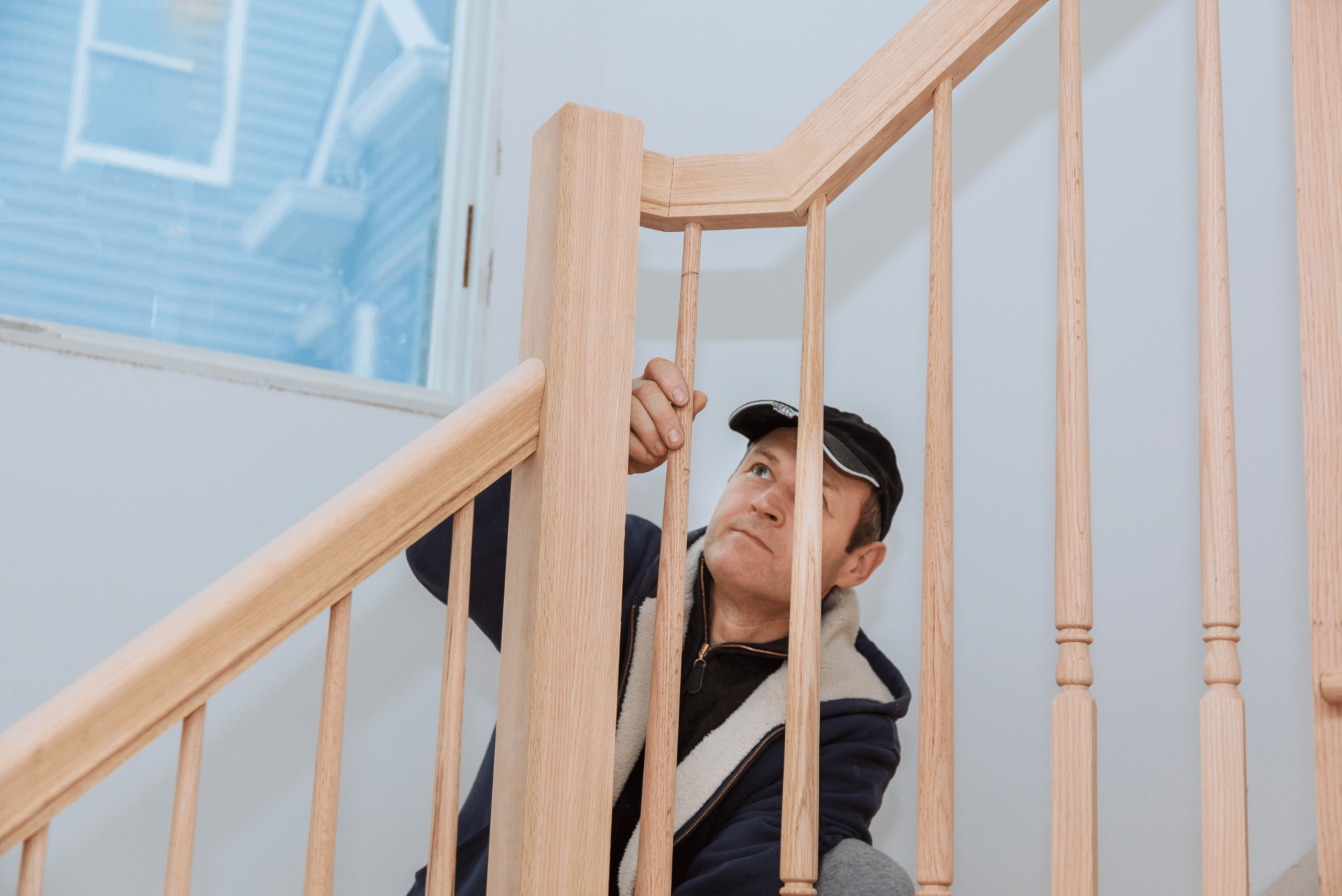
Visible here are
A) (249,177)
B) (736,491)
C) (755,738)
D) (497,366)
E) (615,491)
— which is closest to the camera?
(615,491)

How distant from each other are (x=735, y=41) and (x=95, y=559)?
4.50 ft

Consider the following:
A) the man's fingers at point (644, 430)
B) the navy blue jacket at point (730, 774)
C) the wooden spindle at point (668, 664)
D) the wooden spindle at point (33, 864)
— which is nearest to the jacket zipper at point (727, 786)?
the navy blue jacket at point (730, 774)

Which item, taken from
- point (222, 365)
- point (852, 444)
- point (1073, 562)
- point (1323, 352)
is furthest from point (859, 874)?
point (222, 365)

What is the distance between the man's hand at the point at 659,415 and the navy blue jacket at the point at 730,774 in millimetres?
399

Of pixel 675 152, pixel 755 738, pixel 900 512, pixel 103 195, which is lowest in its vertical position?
pixel 755 738

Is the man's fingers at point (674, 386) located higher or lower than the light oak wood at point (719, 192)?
lower

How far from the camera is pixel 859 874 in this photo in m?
1.32

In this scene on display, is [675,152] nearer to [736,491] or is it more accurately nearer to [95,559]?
[736,491]

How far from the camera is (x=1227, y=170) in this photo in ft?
4.98

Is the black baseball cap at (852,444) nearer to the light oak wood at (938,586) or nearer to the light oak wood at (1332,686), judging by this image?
the light oak wood at (938,586)

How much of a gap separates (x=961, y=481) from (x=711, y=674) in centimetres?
53

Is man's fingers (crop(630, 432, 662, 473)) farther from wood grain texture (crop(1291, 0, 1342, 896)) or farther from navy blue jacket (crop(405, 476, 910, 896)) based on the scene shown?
wood grain texture (crop(1291, 0, 1342, 896))

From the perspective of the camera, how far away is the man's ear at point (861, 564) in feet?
5.61

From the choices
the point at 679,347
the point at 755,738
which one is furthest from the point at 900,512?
the point at 679,347
